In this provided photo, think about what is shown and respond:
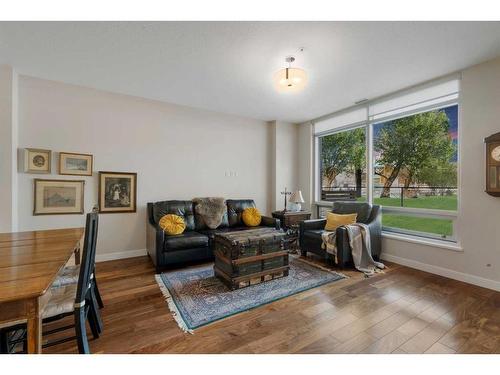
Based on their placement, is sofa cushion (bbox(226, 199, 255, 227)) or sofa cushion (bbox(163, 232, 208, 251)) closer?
sofa cushion (bbox(163, 232, 208, 251))

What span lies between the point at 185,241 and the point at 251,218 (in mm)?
1329

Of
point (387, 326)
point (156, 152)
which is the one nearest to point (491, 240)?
point (387, 326)

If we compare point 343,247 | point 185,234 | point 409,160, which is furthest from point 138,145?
point 409,160

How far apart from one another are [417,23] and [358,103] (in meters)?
2.08

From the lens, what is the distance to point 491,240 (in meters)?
2.66

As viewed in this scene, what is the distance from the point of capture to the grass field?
3180 millimetres

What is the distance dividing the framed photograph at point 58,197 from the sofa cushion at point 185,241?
1499 millimetres

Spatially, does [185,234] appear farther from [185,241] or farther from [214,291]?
[214,291]

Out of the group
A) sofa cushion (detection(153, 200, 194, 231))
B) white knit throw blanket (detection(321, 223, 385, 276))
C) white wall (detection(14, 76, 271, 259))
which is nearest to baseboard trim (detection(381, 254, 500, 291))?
white knit throw blanket (detection(321, 223, 385, 276))

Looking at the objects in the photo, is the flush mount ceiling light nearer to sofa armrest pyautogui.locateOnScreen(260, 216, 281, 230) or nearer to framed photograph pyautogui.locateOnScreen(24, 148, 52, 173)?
sofa armrest pyautogui.locateOnScreen(260, 216, 281, 230)

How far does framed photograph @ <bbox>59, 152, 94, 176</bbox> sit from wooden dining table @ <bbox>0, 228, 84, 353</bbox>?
5.83 feet

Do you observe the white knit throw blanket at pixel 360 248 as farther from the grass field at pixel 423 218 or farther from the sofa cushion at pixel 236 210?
the sofa cushion at pixel 236 210

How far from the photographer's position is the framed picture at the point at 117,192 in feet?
11.8

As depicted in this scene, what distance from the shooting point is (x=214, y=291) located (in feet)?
8.43
